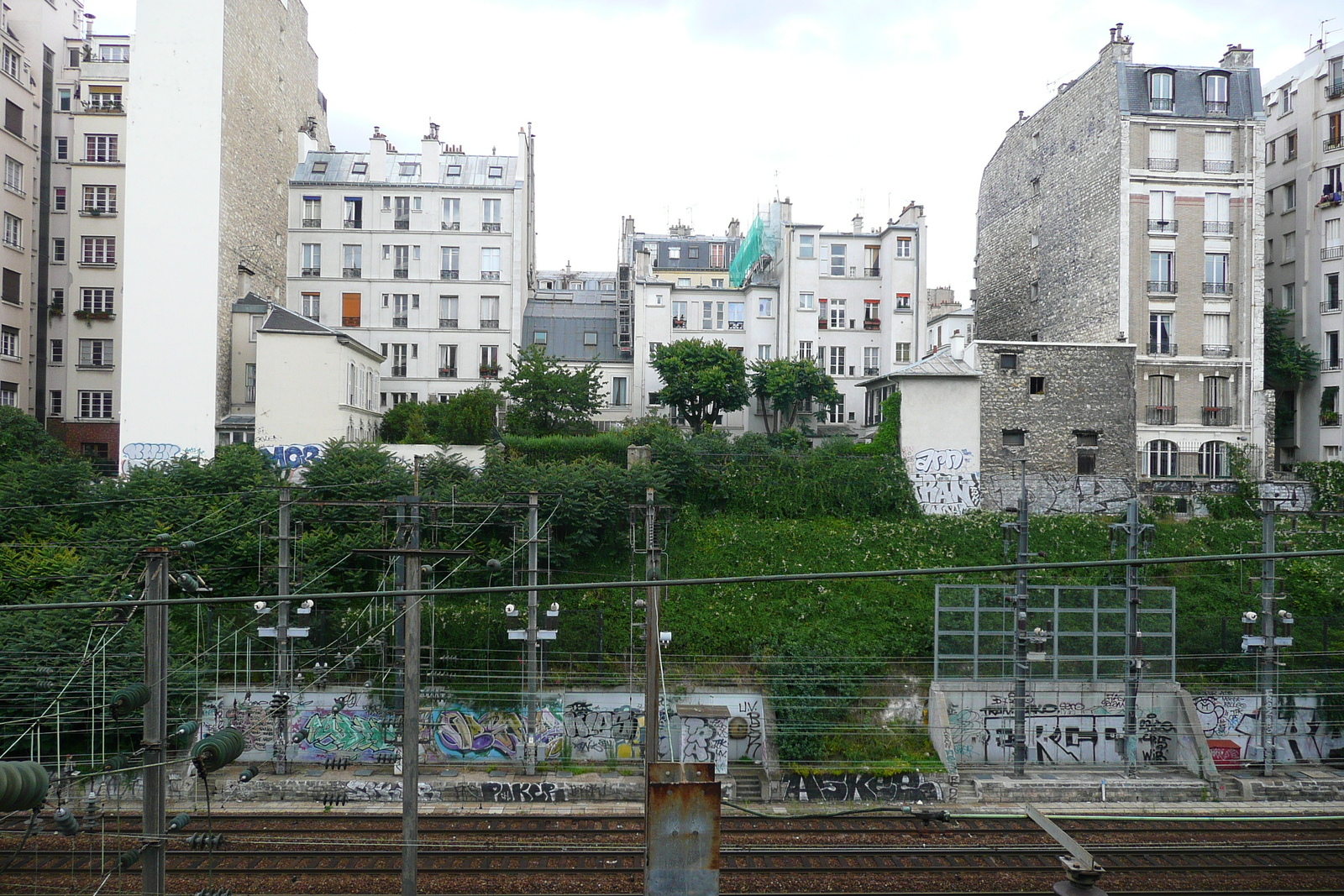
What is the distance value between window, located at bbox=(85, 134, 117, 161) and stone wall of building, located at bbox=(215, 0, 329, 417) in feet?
25.9

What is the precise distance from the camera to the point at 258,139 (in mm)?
38531

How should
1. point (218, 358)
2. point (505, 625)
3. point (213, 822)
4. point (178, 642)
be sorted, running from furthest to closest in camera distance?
point (218, 358), point (505, 625), point (178, 642), point (213, 822)

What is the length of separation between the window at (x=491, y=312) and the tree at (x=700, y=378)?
799 cm

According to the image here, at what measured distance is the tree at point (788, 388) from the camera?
40312 mm

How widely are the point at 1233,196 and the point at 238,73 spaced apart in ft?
131

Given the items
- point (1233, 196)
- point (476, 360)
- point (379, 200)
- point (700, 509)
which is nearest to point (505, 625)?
point (700, 509)

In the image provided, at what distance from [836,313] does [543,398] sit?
57.5ft

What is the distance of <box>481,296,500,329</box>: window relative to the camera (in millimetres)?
42500

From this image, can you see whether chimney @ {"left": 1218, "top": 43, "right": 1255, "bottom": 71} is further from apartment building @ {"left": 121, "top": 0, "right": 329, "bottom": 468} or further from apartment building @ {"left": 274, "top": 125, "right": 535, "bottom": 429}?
apartment building @ {"left": 121, "top": 0, "right": 329, "bottom": 468}

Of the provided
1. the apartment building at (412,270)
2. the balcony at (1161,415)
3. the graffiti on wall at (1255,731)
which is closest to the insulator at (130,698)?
the graffiti on wall at (1255,731)

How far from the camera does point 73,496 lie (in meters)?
27.3

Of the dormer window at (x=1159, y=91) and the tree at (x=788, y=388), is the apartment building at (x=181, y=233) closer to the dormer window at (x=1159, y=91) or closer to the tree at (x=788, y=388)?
the tree at (x=788, y=388)

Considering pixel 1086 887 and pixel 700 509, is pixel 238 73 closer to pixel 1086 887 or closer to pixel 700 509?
pixel 700 509

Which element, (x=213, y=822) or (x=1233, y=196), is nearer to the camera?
(x=213, y=822)
